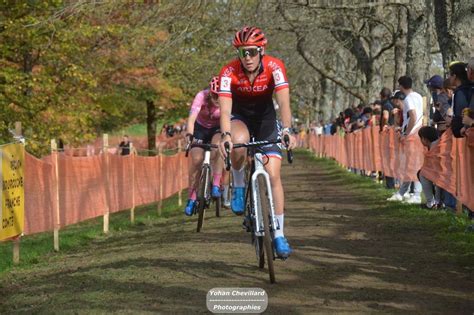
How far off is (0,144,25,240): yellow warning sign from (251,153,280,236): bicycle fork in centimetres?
398

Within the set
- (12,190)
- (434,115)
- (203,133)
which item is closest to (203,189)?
(203,133)

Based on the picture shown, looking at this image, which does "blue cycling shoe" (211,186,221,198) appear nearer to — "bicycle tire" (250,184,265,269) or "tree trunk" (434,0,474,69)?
"bicycle tire" (250,184,265,269)

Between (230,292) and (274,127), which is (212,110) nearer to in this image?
(274,127)

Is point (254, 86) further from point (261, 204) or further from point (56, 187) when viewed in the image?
point (56, 187)

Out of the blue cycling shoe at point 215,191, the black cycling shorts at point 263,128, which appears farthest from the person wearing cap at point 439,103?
the black cycling shorts at point 263,128

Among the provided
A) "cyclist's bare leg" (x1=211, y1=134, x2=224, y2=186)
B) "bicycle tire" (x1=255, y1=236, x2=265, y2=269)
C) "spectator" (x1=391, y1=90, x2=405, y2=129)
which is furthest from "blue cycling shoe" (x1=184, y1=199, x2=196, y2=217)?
"spectator" (x1=391, y1=90, x2=405, y2=129)

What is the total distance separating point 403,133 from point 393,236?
17.2ft

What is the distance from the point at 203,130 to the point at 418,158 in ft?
14.2

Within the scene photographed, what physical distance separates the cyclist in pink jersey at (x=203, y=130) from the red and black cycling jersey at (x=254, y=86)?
3.95 m

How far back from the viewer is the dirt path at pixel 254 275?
742cm

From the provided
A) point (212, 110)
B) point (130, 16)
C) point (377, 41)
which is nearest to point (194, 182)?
point (212, 110)

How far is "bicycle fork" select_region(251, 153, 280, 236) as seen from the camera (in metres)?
8.51

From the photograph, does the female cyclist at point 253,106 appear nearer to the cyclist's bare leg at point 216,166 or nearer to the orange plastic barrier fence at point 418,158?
the orange plastic barrier fence at point 418,158

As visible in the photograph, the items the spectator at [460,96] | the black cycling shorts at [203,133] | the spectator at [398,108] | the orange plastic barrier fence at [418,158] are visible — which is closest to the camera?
the spectator at [460,96]
